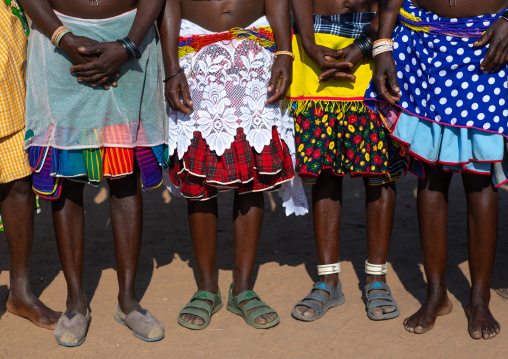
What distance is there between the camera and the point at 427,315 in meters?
3.47

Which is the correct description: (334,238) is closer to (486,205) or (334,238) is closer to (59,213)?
(486,205)

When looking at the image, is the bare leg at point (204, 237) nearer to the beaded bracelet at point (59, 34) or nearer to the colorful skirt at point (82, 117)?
the colorful skirt at point (82, 117)

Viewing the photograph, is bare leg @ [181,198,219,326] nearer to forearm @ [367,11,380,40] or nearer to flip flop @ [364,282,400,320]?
flip flop @ [364,282,400,320]

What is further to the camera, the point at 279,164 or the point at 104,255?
the point at 104,255

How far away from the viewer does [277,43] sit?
3.45 meters

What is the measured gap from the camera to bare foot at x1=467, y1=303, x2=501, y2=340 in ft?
10.9

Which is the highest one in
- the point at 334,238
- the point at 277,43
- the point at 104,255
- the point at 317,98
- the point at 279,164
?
the point at 277,43

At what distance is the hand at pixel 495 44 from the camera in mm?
3062

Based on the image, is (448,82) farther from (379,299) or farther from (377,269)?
(379,299)

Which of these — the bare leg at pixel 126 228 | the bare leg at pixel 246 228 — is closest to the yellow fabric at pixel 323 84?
the bare leg at pixel 246 228

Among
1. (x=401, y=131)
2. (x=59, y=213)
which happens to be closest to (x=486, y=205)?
(x=401, y=131)

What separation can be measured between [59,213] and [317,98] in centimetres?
151

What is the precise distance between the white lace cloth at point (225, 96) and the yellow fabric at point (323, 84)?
20 centimetres

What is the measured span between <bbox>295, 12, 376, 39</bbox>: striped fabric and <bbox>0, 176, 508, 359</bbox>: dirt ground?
1.55 m
